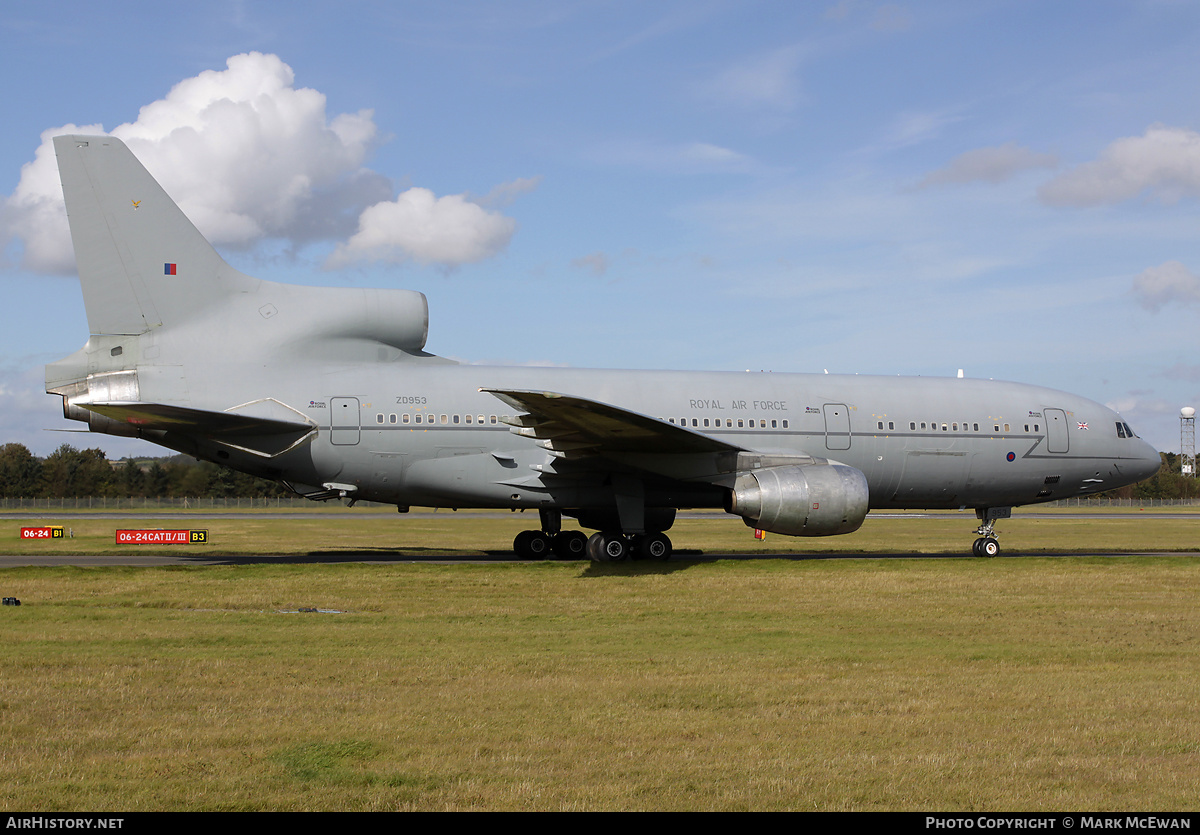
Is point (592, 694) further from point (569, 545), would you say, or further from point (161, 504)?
point (161, 504)

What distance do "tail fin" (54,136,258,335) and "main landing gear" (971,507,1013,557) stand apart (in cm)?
1683

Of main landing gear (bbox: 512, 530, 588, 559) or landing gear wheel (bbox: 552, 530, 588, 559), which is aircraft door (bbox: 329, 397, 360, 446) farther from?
landing gear wheel (bbox: 552, 530, 588, 559)

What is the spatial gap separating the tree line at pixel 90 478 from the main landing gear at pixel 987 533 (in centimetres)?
5201

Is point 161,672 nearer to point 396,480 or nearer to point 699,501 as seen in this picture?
point 396,480

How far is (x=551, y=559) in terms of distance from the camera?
69.4 feet

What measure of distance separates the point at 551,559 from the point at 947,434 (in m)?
9.06

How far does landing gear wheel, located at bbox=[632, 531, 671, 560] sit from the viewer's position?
1922cm

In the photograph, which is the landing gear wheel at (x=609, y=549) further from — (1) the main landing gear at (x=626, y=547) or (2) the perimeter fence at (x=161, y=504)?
(2) the perimeter fence at (x=161, y=504)

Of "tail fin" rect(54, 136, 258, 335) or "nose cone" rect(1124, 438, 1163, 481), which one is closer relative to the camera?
"tail fin" rect(54, 136, 258, 335)

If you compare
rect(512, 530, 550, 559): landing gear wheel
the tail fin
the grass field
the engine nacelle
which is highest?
the tail fin

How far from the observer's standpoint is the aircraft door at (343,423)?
18672mm

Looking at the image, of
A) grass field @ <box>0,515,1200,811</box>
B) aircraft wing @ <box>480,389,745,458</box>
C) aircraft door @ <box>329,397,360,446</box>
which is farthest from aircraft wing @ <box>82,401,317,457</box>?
aircraft wing @ <box>480,389,745,458</box>

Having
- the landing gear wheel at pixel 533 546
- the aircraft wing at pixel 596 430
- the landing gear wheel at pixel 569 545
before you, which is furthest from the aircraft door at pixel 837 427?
the landing gear wheel at pixel 533 546
